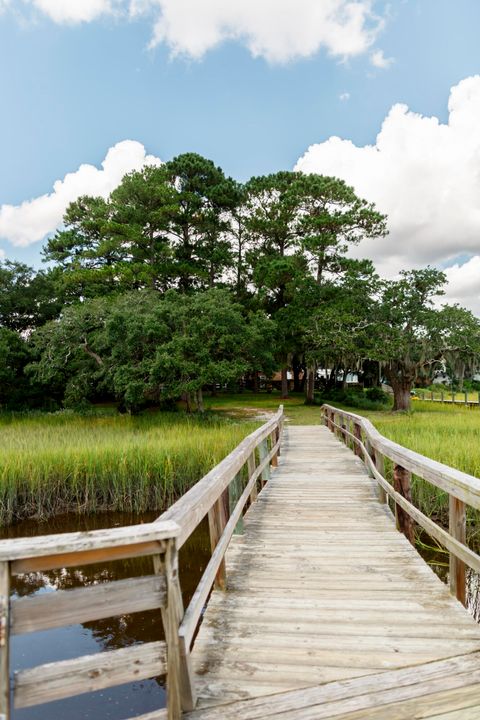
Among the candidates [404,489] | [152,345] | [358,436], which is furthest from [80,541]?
[152,345]

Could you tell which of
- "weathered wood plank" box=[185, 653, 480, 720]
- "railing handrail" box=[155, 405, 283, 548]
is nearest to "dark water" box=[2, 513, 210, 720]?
"railing handrail" box=[155, 405, 283, 548]

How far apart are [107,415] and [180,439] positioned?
31.6 ft

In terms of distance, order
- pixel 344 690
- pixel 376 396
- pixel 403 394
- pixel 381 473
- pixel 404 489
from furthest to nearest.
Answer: pixel 376 396, pixel 403 394, pixel 381 473, pixel 404 489, pixel 344 690

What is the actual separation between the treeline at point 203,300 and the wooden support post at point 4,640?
13.1 m

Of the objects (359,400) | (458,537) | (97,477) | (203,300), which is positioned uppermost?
(203,300)

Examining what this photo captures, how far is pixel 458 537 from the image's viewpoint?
9.63ft

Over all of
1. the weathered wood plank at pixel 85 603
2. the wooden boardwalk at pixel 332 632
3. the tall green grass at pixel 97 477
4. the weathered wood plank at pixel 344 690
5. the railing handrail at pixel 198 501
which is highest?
the railing handrail at pixel 198 501

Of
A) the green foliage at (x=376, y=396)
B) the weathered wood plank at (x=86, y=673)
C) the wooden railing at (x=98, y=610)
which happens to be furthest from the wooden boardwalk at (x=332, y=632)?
the green foliage at (x=376, y=396)

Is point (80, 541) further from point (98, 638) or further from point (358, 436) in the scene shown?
point (358, 436)

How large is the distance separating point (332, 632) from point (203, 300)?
49.9 ft

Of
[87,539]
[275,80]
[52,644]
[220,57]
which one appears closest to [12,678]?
[87,539]

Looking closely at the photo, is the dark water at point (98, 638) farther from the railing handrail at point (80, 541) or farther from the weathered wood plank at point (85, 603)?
the railing handrail at point (80, 541)

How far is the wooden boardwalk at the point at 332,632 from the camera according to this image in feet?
6.70

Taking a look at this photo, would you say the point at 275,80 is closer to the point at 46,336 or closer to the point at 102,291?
the point at 46,336
